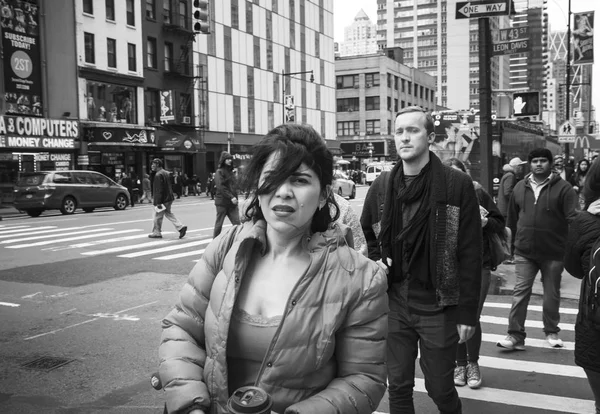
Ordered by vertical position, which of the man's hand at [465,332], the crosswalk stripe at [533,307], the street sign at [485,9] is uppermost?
the street sign at [485,9]

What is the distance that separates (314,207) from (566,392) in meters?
3.91

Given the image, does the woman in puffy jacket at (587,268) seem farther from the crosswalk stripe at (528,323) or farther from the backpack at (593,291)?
the crosswalk stripe at (528,323)

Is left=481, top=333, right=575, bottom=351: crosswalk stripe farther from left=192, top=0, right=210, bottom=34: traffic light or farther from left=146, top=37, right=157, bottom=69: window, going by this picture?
left=146, top=37, right=157, bottom=69: window

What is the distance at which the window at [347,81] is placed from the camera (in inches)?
3516

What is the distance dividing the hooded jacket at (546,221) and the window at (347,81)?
277 feet

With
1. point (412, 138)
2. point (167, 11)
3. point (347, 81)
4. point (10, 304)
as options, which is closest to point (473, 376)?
point (412, 138)

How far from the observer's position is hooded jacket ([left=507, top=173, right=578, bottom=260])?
6219mm

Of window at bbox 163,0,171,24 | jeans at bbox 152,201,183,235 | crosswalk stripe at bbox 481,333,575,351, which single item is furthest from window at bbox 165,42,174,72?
crosswalk stripe at bbox 481,333,575,351

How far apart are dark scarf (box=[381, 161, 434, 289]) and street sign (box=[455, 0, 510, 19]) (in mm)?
6448

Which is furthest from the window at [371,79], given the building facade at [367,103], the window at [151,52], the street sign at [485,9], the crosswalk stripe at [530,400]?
the crosswalk stripe at [530,400]

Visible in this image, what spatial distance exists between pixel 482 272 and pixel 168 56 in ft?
141

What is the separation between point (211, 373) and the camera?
2.18 meters

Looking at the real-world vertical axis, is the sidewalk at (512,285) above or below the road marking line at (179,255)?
below

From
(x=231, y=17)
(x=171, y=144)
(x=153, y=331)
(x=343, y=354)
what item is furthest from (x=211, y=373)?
(x=231, y=17)
